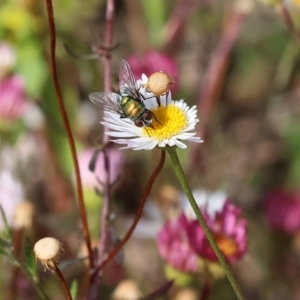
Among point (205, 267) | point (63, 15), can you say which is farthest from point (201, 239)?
point (63, 15)

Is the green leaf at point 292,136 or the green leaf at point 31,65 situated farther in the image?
the green leaf at point 292,136

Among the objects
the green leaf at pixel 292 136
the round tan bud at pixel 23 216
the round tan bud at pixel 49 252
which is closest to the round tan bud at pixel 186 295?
the round tan bud at pixel 23 216

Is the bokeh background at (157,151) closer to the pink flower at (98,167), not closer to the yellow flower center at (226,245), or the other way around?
the pink flower at (98,167)

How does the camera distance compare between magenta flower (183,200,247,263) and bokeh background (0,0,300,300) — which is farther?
bokeh background (0,0,300,300)

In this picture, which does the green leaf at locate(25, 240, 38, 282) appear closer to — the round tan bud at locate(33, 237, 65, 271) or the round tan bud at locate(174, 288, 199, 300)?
the round tan bud at locate(33, 237, 65, 271)

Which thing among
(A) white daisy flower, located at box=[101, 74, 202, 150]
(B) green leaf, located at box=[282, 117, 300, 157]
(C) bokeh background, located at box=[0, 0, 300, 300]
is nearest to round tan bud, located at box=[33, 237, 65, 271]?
(A) white daisy flower, located at box=[101, 74, 202, 150]

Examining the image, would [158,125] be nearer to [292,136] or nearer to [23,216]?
[23,216]

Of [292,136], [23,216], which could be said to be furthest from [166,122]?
[292,136]

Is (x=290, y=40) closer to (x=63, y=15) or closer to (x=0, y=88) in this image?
(x=63, y=15)
